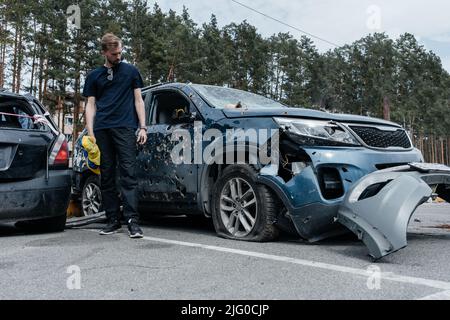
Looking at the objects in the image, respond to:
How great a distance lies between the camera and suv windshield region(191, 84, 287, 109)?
516 cm

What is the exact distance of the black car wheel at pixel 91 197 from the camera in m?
6.64

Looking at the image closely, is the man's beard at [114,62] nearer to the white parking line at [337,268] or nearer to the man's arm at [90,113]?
the man's arm at [90,113]

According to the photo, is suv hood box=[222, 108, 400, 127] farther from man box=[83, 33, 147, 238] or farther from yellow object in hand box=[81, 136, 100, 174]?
yellow object in hand box=[81, 136, 100, 174]

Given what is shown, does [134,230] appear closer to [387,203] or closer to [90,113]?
[90,113]

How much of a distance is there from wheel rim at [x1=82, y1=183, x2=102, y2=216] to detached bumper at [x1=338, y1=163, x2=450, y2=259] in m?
3.82

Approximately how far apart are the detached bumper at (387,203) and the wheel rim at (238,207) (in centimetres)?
96

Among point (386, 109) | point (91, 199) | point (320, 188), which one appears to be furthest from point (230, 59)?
point (320, 188)

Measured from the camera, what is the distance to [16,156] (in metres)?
5.01

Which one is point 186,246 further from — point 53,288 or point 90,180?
point 90,180

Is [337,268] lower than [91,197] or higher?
lower

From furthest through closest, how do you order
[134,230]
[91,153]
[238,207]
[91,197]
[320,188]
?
[91,197] < [91,153] < [134,230] < [238,207] < [320,188]

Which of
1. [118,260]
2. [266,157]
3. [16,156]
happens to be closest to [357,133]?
[266,157]

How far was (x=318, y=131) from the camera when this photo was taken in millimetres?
4246

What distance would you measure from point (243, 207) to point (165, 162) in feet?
4.11
